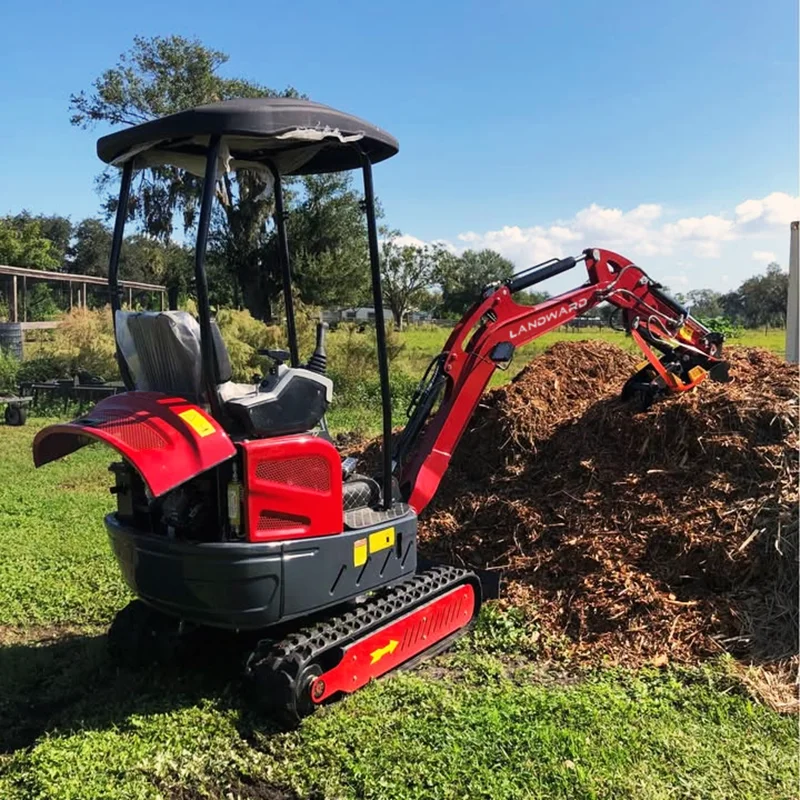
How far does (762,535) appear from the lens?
5289 mm

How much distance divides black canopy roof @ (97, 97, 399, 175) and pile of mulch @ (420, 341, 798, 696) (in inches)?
117

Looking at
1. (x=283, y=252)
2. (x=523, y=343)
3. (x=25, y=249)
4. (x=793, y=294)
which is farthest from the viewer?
(x=25, y=249)

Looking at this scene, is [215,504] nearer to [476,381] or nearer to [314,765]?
[314,765]

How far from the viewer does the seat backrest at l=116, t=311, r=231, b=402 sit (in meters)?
3.85

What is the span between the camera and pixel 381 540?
448 centimetres

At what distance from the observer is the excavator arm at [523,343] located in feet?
19.1

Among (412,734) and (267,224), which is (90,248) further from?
(412,734)

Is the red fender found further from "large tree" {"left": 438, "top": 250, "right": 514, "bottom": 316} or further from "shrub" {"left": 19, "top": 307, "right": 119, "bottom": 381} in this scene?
"large tree" {"left": 438, "top": 250, "right": 514, "bottom": 316}

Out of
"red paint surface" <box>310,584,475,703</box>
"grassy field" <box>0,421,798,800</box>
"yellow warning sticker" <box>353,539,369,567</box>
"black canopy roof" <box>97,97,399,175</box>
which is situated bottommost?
"grassy field" <box>0,421,798,800</box>

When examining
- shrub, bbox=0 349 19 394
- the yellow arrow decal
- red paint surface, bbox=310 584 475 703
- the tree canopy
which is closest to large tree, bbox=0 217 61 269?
the tree canopy

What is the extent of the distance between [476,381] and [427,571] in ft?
5.24

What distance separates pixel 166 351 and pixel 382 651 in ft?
6.45

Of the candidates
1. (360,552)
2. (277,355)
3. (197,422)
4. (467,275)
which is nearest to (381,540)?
(360,552)

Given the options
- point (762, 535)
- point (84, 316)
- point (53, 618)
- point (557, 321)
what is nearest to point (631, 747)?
point (762, 535)
